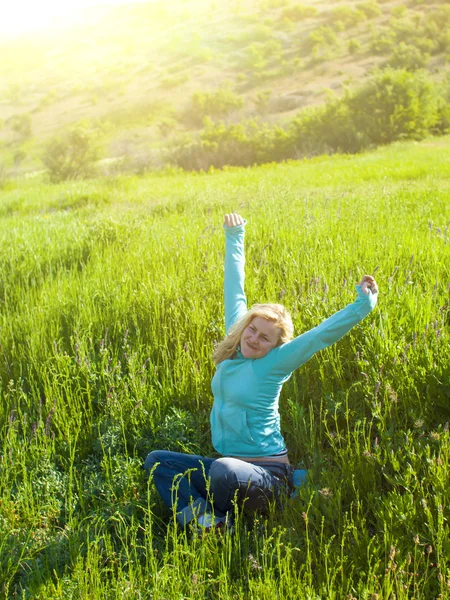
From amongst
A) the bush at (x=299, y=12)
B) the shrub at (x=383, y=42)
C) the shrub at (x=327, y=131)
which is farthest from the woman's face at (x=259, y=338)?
the bush at (x=299, y=12)

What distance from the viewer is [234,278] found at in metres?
3.66

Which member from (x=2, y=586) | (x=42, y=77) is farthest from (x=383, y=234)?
(x=42, y=77)

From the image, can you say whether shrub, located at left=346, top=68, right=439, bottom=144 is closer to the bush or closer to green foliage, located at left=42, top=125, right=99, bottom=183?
green foliage, located at left=42, top=125, right=99, bottom=183

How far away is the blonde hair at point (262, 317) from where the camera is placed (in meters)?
3.05

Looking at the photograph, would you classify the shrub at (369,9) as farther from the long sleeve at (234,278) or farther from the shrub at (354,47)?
the long sleeve at (234,278)

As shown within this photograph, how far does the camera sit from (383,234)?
5.72m

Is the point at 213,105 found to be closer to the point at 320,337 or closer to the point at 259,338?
the point at 259,338

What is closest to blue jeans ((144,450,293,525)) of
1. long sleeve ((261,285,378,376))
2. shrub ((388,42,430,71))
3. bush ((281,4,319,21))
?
long sleeve ((261,285,378,376))

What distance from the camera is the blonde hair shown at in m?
3.05

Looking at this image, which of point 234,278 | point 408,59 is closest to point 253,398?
point 234,278

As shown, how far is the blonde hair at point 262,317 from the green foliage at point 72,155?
734 inches

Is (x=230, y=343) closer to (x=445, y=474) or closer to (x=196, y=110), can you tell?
(x=445, y=474)

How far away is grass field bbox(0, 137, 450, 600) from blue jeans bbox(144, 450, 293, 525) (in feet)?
0.37

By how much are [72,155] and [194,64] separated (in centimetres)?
4816
